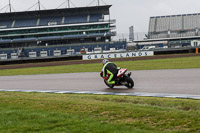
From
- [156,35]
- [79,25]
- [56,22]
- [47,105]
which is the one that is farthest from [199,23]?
[47,105]

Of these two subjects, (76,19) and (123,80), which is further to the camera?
(76,19)

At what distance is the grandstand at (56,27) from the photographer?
223 feet

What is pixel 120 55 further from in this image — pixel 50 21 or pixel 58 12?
pixel 58 12

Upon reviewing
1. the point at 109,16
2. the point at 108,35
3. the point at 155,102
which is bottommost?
the point at 155,102

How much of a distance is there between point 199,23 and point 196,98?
6884 centimetres

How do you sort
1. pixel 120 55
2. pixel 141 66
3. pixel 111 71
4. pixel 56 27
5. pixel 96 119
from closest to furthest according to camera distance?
pixel 96 119 < pixel 111 71 < pixel 141 66 < pixel 120 55 < pixel 56 27

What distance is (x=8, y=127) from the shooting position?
559cm

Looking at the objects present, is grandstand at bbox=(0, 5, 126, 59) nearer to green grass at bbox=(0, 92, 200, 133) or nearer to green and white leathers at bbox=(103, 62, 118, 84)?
green and white leathers at bbox=(103, 62, 118, 84)

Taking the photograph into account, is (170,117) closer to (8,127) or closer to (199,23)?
(8,127)

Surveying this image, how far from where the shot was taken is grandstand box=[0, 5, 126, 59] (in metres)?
68.1

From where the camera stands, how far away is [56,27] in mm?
69375

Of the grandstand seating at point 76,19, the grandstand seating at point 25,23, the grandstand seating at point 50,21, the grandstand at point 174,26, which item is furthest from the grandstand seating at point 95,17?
the grandstand seating at point 25,23

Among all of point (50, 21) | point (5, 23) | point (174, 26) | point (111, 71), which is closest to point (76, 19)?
point (50, 21)

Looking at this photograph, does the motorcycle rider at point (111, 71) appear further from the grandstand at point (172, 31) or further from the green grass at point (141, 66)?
the grandstand at point (172, 31)
